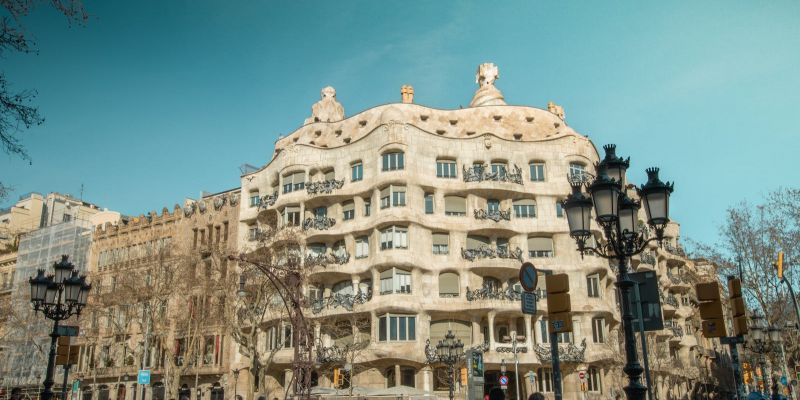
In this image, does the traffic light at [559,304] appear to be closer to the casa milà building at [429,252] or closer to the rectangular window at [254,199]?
the casa milà building at [429,252]

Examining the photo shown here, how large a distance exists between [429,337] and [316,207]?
12.1 metres

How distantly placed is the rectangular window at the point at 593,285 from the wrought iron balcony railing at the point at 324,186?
16.8 meters

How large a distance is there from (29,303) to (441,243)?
34198 millimetres

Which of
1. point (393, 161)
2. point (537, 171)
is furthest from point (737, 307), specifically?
point (537, 171)

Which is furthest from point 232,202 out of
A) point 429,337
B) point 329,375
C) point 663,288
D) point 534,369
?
Answer: point 663,288

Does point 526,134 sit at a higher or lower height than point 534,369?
higher

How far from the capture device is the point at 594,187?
37.4ft

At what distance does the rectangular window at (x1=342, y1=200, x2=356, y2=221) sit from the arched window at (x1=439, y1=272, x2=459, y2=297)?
7.15 meters

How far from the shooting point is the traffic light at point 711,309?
11633 mm

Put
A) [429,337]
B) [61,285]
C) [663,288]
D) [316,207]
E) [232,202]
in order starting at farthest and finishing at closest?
1. [663,288]
2. [232,202]
3. [316,207]
4. [429,337]
5. [61,285]

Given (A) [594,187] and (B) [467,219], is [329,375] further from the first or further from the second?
(A) [594,187]

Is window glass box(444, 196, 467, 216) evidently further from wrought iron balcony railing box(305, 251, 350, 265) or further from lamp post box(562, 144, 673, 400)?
lamp post box(562, 144, 673, 400)

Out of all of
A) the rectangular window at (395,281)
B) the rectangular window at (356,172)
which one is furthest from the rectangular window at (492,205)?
the rectangular window at (356,172)

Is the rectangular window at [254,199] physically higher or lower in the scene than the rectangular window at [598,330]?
higher
